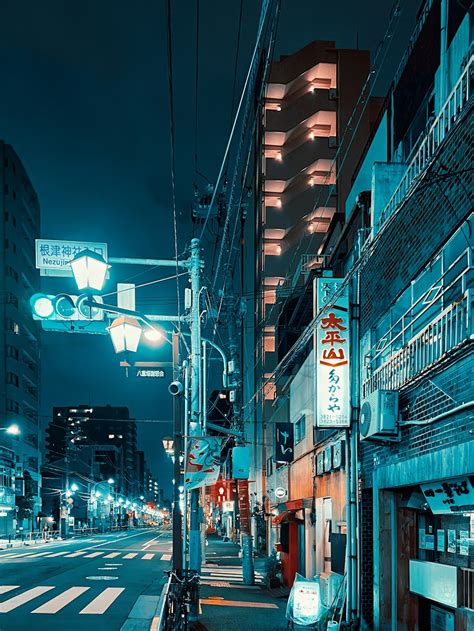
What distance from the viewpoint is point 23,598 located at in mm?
19875

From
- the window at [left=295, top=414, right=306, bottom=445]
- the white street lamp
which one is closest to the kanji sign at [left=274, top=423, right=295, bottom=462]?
the window at [left=295, top=414, right=306, bottom=445]

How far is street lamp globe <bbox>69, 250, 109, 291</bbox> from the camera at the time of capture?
1345 cm

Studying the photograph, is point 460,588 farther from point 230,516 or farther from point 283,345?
point 230,516

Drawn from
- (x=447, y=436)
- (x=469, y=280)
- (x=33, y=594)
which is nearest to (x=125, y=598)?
(x=33, y=594)

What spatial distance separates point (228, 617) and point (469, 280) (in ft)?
37.4

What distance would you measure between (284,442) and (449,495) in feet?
56.1

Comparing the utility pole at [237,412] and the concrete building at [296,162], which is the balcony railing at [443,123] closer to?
the utility pole at [237,412]

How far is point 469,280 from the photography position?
8633mm

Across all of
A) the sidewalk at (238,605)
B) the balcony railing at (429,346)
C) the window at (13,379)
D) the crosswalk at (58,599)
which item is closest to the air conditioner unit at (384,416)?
the balcony railing at (429,346)

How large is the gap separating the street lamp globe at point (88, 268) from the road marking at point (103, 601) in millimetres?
9162

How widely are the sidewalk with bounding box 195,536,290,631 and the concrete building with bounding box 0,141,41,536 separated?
5580 centimetres

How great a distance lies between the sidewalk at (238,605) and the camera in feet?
51.1

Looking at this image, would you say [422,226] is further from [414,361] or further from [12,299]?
[12,299]

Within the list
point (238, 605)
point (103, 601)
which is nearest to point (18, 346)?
point (103, 601)
